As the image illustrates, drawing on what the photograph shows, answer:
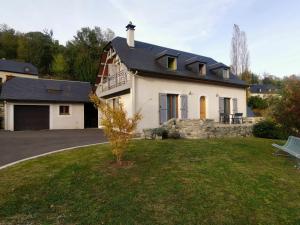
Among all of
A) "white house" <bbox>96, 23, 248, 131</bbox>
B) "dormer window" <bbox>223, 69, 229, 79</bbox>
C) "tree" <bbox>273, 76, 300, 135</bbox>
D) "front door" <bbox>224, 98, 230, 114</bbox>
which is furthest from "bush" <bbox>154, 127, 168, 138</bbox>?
"dormer window" <bbox>223, 69, 229, 79</bbox>

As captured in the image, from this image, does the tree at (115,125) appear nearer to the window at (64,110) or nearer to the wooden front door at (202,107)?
the wooden front door at (202,107)

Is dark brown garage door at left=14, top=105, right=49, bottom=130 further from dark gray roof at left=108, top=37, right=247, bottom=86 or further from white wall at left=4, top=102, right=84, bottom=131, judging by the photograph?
dark gray roof at left=108, top=37, right=247, bottom=86

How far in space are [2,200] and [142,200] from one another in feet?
9.04

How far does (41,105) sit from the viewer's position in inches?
813

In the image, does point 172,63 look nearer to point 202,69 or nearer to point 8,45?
point 202,69

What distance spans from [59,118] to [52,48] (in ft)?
113

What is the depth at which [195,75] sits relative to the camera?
56.8ft

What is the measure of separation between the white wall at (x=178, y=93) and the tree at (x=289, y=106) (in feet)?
21.1

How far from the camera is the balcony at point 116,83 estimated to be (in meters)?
15.1

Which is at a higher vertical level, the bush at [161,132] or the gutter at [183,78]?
the gutter at [183,78]

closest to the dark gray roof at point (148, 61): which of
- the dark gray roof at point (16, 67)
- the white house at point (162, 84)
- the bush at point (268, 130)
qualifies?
the white house at point (162, 84)

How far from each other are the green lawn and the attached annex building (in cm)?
1507

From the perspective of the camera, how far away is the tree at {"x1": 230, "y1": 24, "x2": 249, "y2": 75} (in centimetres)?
3538

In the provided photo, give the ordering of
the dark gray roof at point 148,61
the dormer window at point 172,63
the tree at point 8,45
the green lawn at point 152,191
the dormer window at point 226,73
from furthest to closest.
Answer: the tree at point 8,45, the dormer window at point 226,73, the dormer window at point 172,63, the dark gray roof at point 148,61, the green lawn at point 152,191
